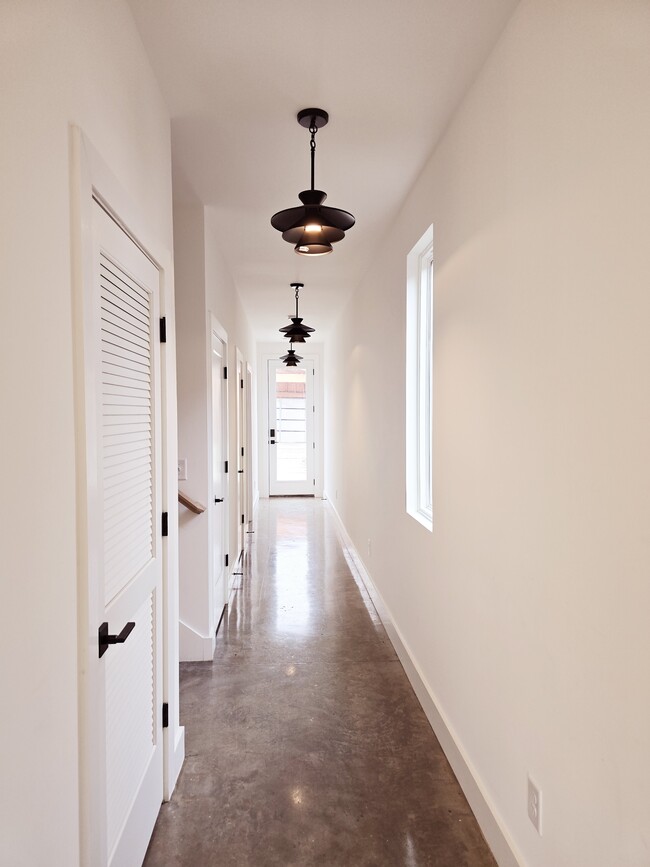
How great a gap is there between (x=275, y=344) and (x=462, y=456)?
8287 millimetres

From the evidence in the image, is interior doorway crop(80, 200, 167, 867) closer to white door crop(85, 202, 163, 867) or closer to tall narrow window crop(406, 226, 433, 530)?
white door crop(85, 202, 163, 867)

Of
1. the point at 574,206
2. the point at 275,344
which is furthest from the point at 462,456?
the point at 275,344

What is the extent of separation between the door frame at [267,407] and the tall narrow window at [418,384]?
6796 mm

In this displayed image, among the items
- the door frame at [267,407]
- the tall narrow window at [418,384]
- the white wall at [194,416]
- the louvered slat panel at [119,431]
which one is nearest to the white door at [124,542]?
the louvered slat panel at [119,431]

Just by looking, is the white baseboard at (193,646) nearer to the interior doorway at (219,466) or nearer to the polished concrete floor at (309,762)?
the polished concrete floor at (309,762)

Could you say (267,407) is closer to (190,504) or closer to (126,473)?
(190,504)

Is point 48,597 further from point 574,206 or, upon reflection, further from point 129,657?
point 574,206

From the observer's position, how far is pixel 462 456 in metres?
2.37

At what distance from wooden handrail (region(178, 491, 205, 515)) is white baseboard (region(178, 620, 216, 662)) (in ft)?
2.29

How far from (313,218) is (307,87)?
456 millimetres

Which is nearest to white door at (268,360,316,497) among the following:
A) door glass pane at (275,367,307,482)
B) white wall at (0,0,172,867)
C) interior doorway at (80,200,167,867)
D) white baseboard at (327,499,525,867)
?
door glass pane at (275,367,307,482)

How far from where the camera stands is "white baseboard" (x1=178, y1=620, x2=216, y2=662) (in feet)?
11.6

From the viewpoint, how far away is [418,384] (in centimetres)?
350

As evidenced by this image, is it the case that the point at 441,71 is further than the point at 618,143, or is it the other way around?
the point at 441,71
